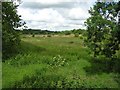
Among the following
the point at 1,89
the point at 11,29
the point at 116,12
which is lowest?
Answer: the point at 1,89

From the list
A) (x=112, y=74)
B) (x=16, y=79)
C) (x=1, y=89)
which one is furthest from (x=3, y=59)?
(x=112, y=74)

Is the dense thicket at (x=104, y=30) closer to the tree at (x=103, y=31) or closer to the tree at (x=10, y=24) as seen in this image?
the tree at (x=103, y=31)

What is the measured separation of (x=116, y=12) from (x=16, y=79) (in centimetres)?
1483

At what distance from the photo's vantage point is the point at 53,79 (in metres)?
38.8

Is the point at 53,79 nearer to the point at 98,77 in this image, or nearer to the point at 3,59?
the point at 98,77

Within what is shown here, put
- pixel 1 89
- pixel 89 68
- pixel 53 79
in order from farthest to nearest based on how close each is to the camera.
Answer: pixel 89 68 → pixel 53 79 → pixel 1 89

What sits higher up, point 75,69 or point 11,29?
point 11,29

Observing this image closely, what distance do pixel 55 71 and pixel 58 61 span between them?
11.8 feet

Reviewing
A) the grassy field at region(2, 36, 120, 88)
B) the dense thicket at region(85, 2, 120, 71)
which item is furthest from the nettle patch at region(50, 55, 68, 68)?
the dense thicket at region(85, 2, 120, 71)

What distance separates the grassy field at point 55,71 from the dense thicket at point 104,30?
9.72 feet

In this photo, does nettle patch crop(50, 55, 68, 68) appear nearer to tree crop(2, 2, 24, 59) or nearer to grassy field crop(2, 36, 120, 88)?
grassy field crop(2, 36, 120, 88)

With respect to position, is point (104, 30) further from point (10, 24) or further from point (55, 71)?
point (10, 24)

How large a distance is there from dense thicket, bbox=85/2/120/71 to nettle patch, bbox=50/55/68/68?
16.2ft

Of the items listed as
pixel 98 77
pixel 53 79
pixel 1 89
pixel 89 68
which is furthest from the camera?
pixel 89 68
